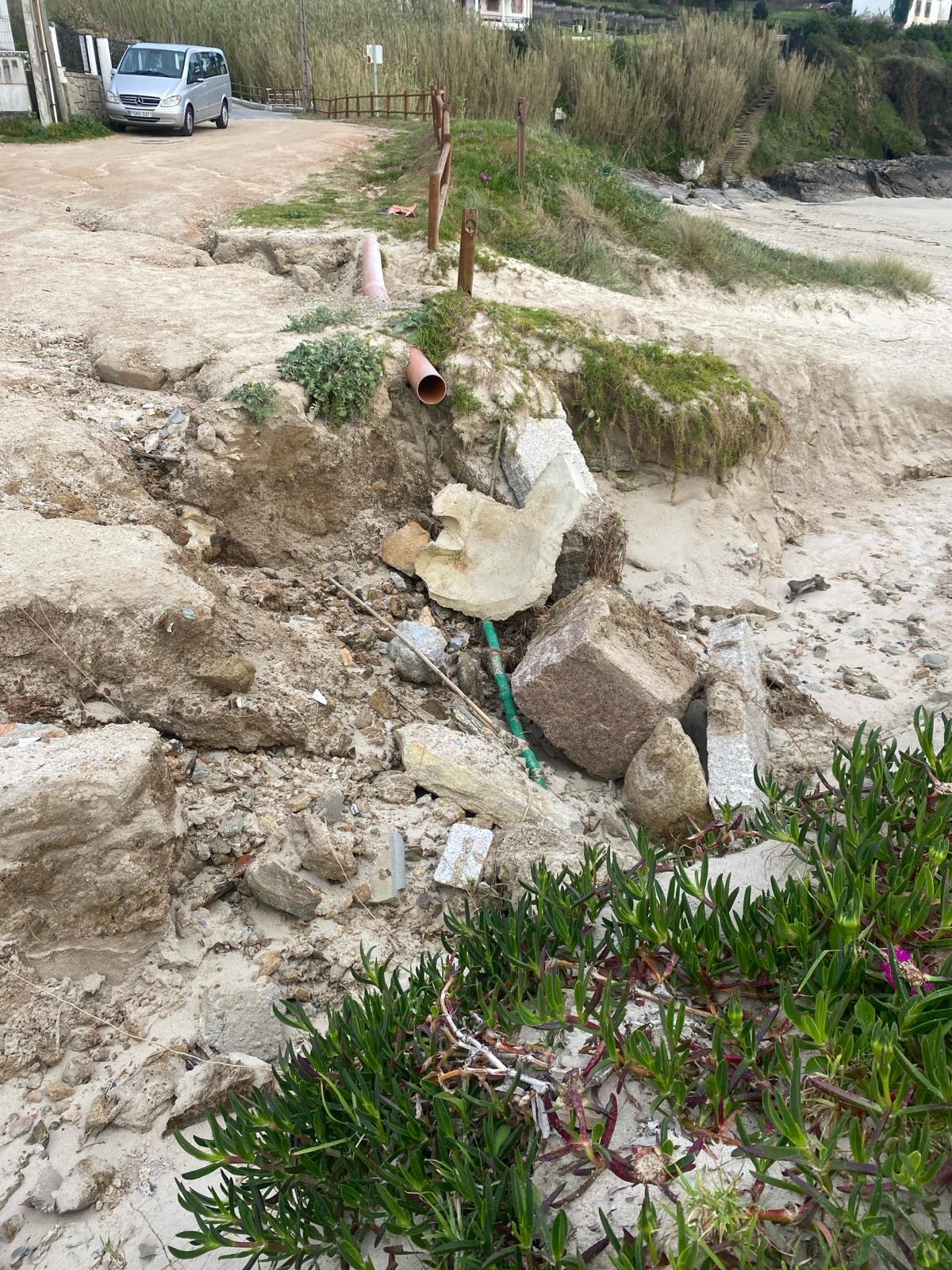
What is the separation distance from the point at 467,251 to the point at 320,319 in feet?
4.12

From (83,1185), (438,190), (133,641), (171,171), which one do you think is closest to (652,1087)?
(83,1185)

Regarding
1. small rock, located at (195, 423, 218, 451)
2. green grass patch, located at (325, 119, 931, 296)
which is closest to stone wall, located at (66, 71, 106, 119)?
green grass patch, located at (325, 119, 931, 296)

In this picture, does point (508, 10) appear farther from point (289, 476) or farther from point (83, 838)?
point (83, 838)

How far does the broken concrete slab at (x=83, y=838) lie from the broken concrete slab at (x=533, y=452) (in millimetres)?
3440

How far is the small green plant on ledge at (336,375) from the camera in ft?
18.3

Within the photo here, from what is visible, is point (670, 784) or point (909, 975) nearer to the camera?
point (909, 975)

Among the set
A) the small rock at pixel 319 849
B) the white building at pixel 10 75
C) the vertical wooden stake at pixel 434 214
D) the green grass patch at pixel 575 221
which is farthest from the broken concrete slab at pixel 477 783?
the white building at pixel 10 75

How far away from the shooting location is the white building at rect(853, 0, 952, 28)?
1671 inches

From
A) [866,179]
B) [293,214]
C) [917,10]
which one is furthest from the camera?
[917,10]

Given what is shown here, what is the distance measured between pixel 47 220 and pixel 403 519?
5.93 metres

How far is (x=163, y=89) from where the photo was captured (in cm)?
1431

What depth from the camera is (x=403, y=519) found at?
5.93 meters

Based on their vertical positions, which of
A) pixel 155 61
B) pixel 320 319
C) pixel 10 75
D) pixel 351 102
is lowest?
pixel 320 319

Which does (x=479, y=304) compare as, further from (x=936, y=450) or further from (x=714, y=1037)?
(x=714, y=1037)
